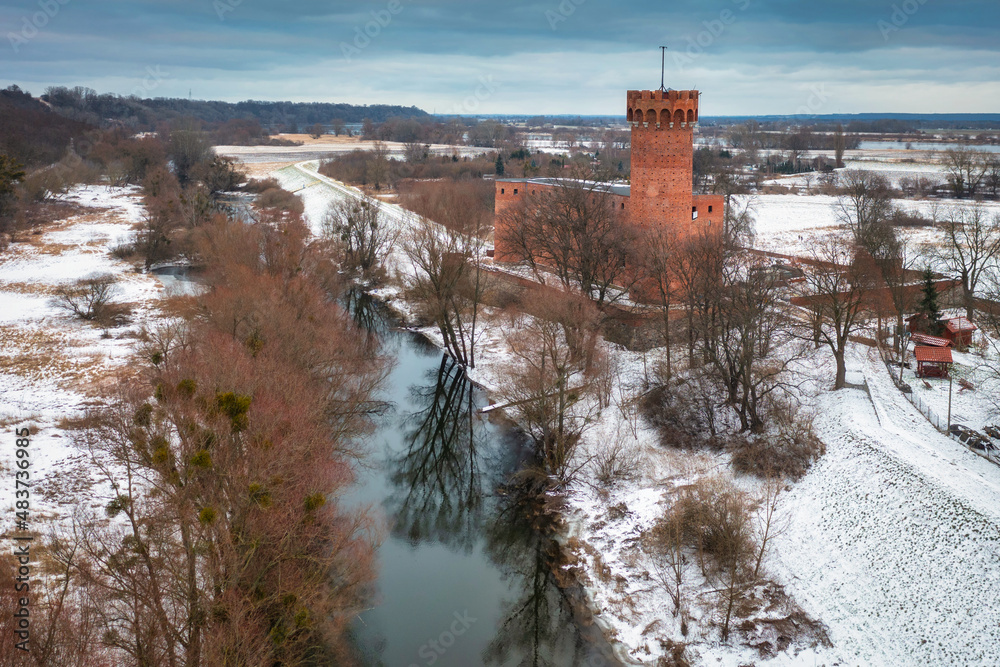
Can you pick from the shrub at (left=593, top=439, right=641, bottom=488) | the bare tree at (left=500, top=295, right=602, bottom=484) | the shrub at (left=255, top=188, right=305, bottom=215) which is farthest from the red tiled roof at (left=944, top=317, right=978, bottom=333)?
the shrub at (left=255, top=188, right=305, bottom=215)

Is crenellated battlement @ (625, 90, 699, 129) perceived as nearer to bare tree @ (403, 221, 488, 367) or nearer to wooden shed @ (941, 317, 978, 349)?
bare tree @ (403, 221, 488, 367)

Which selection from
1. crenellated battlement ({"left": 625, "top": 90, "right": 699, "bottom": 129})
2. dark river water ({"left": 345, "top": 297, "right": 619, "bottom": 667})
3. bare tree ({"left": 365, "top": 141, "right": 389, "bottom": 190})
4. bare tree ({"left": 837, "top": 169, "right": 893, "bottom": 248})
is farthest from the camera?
bare tree ({"left": 365, "top": 141, "right": 389, "bottom": 190})

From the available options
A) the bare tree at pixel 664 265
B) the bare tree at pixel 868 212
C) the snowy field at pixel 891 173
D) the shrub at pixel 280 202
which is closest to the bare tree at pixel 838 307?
the bare tree at pixel 664 265

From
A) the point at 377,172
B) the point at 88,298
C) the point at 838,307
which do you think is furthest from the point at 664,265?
the point at 377,172

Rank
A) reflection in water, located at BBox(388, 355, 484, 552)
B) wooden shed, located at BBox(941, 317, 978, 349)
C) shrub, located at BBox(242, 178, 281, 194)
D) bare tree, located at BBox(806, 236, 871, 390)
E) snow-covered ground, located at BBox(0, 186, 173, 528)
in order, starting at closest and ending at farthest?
snow-covered ground, located at BBox(0, 186, 173, 528), reflection in water, located at BBox(388, 355, 484, 552), bare tree, located at BBox(806, 236, 871, 390), wooden shed, located at BBox(941, 317, 978, 349), shrub, located at BBox(242, 178, 281, 194)

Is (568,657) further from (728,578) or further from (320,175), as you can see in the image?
(320,175)

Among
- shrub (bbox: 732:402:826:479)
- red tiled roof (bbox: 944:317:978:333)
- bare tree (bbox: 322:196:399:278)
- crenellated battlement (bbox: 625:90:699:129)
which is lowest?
shrub (bbox: 732:402:826:479)

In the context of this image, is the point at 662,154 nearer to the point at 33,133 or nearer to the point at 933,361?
the point at 933,361
